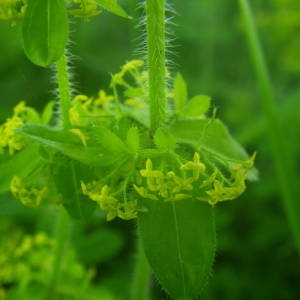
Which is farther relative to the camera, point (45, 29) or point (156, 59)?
point (156, 59)

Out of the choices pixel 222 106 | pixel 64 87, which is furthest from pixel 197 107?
pixel 222 106

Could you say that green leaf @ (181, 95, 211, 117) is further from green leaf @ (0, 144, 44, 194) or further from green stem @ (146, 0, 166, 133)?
green leaf @ (0, 144, 44, 194)

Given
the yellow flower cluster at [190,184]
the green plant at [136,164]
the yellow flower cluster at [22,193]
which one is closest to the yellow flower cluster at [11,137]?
the green plant at [136,164]

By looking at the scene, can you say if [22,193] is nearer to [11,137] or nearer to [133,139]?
[11,137]

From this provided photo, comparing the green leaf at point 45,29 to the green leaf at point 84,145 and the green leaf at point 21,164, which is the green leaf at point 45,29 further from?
the green leaf at point 21,164

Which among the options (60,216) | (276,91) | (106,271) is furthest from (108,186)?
(276,91)

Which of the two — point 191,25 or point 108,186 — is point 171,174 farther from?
point 191,25
